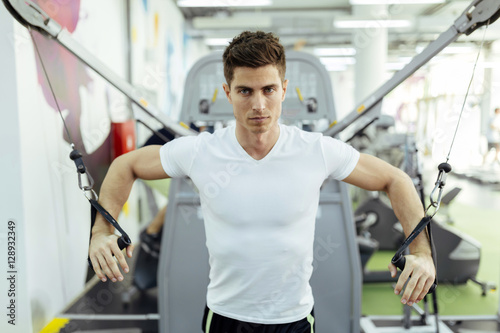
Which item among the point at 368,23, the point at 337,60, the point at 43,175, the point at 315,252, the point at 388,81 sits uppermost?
the point at 337,60

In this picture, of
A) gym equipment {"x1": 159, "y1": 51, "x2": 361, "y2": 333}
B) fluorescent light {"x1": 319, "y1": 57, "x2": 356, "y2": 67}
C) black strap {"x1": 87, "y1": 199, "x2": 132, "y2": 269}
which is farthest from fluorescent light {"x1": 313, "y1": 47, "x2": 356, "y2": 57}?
black strap {"x1": 87, "y1": 199, "x2": 132, "y2": 269}

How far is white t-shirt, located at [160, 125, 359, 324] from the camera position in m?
1.26

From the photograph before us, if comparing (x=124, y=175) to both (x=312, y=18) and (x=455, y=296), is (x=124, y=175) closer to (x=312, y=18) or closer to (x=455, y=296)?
(x=455, y=296)

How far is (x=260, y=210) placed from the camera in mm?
1249

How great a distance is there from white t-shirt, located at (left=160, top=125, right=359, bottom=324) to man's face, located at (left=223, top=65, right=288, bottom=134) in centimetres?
10

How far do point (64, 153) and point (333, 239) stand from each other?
2.05 m

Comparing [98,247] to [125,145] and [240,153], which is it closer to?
[240,153]

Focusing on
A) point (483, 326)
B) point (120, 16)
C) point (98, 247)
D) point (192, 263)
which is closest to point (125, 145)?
point (120, 16)

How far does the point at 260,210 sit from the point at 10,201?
4.61 ft

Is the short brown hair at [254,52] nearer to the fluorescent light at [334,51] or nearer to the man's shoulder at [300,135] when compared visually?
the man's shoulder at [300,135]

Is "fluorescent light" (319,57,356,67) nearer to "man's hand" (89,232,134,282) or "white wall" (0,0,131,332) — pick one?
"white wall" (0,0,131,332)

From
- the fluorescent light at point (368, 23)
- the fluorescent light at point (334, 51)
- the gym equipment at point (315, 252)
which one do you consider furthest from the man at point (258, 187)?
the fluorescent light at point (334, 51)

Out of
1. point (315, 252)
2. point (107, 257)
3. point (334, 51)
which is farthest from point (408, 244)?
point (334, 51)

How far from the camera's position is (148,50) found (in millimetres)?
5348
